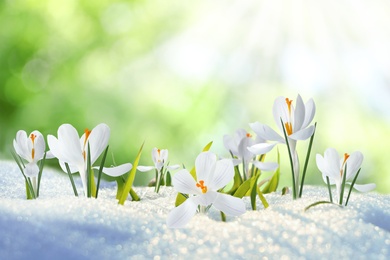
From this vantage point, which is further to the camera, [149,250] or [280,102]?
[280,102]

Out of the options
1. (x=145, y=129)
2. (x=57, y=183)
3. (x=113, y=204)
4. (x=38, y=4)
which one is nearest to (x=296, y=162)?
(x=113, y=204)

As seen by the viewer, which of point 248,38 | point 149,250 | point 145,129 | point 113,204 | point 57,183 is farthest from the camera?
point 248,38

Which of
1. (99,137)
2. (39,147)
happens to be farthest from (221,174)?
(39,147)

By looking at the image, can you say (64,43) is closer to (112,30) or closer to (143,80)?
(112,30)

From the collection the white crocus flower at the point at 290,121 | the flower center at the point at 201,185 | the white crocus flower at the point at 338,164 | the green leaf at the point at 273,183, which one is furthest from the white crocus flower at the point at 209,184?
the green leaf at the point at 273,183

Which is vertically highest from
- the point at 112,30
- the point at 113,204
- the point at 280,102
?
the point at 112,30

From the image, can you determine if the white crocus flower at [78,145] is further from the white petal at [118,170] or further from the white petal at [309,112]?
the white petal at [309,112]
